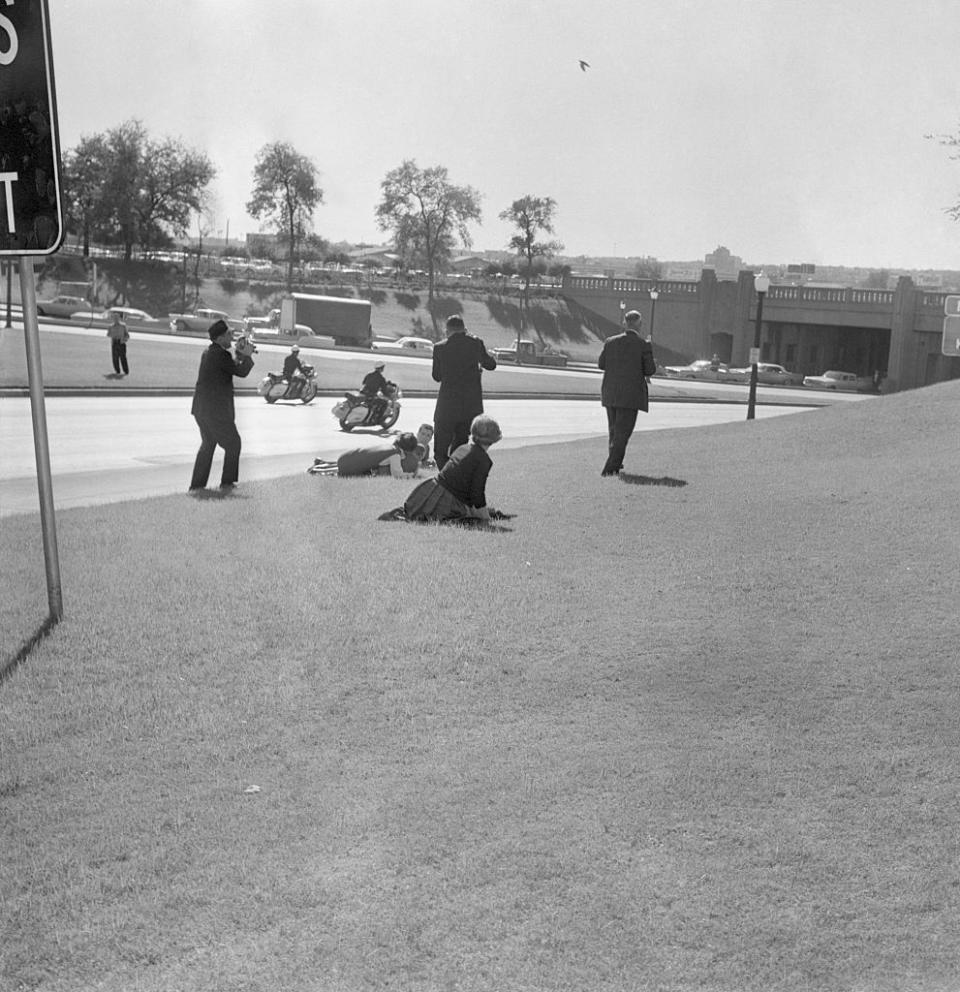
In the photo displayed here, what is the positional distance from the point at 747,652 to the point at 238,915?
360 centimetres

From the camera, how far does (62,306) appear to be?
6950cm

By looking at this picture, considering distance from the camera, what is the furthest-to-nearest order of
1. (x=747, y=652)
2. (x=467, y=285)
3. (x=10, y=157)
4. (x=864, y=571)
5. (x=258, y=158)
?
(x=467, y=285) < (x=258, y=158) < (x=864, y=571) < (x=747, y=652) < (x=10, y=157)

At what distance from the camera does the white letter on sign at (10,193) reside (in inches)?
255

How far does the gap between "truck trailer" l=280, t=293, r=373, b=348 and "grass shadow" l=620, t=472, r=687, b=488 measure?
55310mm

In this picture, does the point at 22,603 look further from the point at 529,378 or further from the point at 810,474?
the point at 529,378

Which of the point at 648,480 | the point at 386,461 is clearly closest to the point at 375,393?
the point at 386,461

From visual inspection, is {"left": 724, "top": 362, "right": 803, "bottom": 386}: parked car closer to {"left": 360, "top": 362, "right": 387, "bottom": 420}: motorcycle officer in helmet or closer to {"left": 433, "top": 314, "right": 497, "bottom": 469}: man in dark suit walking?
{"left": 360, "top": 362, "right": 387, "bottom": 420}: motorcycle officer in helmet

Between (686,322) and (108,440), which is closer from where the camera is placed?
(108,440)

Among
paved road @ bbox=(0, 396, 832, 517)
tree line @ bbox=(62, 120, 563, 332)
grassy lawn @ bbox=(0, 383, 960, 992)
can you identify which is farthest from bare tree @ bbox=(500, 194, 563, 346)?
grassy lawn @ bbox=(0, 383, 960, 992)

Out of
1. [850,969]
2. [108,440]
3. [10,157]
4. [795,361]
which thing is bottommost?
[795,361]

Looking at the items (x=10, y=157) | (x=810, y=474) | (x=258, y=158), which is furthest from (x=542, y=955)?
(x=258, y=158)

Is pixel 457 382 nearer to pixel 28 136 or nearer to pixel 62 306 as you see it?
pixel 28 136

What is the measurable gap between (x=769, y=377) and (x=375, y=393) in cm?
5369

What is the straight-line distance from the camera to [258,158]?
84.5m
